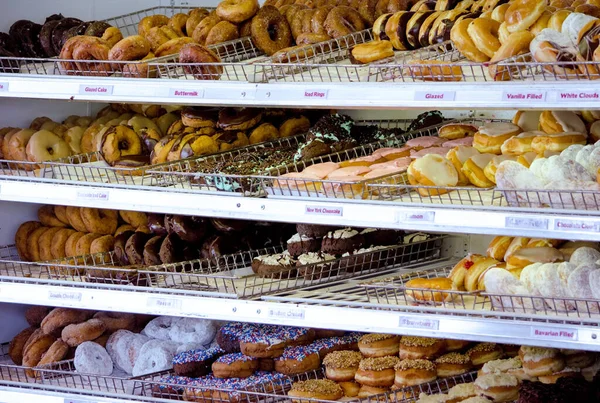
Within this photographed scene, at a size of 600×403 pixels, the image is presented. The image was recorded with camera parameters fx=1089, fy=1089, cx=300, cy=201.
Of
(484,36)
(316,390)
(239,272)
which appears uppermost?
(484,36)

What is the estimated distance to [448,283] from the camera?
3188mm

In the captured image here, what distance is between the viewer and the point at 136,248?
393 cm

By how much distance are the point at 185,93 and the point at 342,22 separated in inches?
25.3

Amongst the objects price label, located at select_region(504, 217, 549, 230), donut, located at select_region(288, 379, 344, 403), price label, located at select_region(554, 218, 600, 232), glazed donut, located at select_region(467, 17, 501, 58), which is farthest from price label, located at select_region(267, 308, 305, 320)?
glazed donut, located at select_region(467, 17, 501, 58)

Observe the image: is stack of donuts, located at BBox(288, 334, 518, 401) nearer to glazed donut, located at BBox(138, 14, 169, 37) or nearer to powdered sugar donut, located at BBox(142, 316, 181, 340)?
powdered sugar donut, located at BBox(142, 316, 181, 340)

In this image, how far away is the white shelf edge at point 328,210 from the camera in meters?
2.83

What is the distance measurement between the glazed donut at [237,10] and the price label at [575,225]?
1459 mm

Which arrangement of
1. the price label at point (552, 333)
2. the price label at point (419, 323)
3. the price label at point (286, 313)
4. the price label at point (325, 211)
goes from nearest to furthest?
the price label at point (552, 333), the price label at point (419, 323), the price label at point (325, 211), the price label at point (286, 313)

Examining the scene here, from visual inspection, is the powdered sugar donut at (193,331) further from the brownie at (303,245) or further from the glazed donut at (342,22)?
the glazed donut at (342,22)

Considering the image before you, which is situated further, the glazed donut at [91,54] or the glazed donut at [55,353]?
the glazed donut at [55,353]

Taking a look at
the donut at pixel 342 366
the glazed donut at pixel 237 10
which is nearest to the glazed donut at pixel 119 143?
the glazed donut at pixel 237 10

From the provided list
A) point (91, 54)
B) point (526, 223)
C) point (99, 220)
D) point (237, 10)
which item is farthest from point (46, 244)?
point (526, 223)

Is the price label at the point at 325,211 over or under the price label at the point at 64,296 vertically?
over

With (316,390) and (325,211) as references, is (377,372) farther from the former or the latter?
(325,211)
